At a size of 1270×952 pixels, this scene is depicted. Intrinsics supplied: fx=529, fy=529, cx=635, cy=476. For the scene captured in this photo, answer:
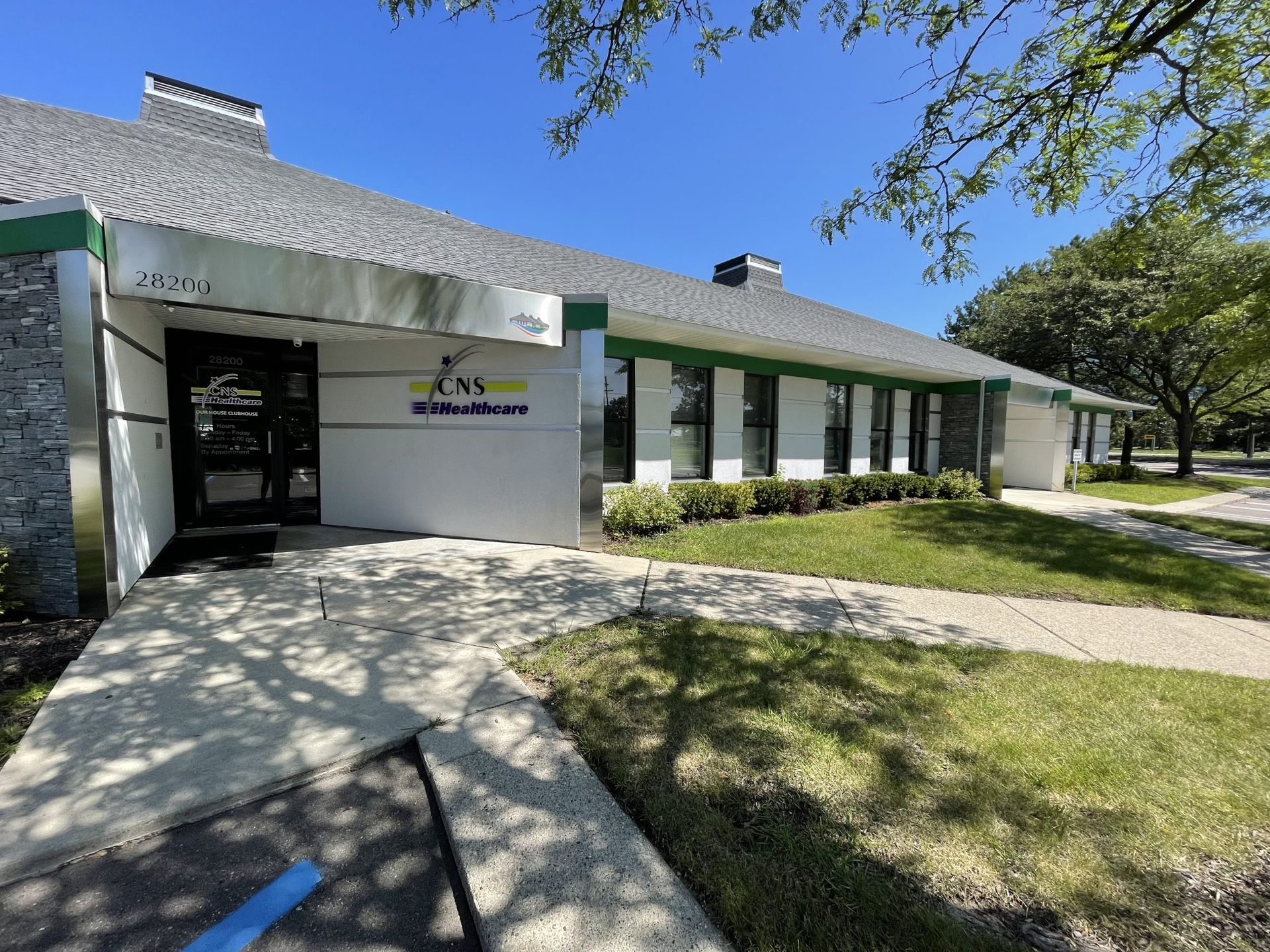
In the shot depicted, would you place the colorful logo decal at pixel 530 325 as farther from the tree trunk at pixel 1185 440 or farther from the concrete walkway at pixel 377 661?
the tree trunk at pixel 1185 440

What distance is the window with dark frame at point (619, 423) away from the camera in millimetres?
9188

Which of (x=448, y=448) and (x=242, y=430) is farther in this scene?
(x=242, y=430)

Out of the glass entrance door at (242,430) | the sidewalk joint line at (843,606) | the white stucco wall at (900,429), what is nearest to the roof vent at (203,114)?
the glass entrance door at (242,430)

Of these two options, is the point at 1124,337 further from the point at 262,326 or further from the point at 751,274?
the point at 262,326

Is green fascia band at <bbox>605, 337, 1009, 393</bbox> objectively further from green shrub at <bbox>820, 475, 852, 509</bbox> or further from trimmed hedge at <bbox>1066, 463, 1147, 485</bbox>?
trimmed hedge at <bbox>1066, 463, 1147, 485</bbox>

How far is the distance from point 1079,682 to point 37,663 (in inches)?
287

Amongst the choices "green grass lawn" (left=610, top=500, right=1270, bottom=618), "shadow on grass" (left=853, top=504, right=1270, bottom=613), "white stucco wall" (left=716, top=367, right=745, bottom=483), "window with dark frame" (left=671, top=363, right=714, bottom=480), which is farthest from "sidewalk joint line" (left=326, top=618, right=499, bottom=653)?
"white stucco wall" (left=716, top=367, right=745, bottom=483)

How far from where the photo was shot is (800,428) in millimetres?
12203

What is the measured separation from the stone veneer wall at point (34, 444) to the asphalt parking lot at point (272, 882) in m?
3.58

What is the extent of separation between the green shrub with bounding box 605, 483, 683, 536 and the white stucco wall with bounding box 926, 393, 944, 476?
1041 centimetres

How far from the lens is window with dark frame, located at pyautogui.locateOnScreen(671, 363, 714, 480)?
10.2 m

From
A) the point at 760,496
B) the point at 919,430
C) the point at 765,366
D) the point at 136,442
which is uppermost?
the point at 765,366

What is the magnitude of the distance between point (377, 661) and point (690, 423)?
757cm

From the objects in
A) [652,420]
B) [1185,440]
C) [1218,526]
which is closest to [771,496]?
[652,420]
